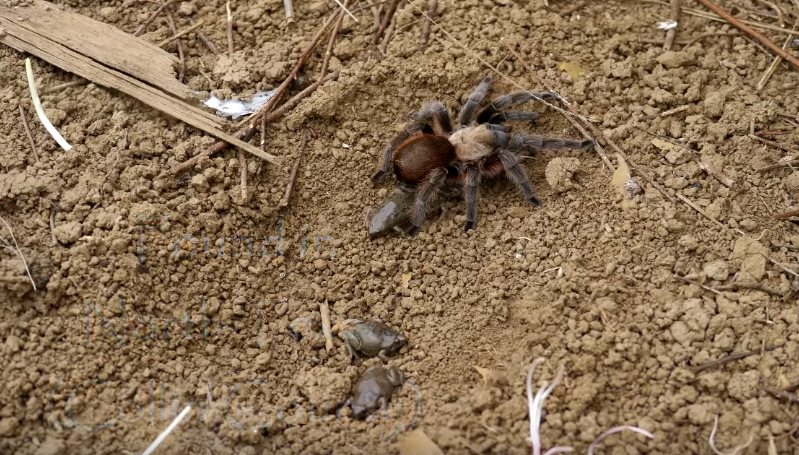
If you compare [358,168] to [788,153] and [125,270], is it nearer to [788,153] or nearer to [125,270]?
[125,270]

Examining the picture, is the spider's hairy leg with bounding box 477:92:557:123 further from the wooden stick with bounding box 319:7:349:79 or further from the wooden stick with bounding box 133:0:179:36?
the wooden stick with bounding box 133:0:179:36

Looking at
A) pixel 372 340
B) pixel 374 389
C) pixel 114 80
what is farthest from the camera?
pixel 114 80

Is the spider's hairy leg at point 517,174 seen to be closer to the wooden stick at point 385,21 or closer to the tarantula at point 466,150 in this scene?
the tarantula at point 466,150

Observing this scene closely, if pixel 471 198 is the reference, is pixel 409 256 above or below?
below

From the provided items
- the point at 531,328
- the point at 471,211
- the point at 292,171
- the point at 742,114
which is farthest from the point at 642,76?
the point at 292,171

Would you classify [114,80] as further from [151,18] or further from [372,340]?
[372,340]

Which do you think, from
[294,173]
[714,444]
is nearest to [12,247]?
[294,173]
